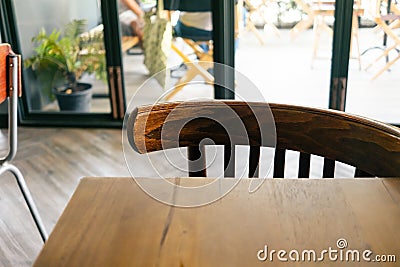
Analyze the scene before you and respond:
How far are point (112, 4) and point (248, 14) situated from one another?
911mm

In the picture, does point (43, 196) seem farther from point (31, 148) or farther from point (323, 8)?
point (323, 8)

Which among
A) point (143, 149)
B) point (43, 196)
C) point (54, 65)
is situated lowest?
point (43, 196)

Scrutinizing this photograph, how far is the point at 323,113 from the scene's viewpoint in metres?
1.14

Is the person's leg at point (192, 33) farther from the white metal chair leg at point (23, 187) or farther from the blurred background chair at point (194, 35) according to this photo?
the white metal chair leg at point (23, 187)

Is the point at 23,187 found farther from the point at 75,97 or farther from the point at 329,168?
the point at 75,97

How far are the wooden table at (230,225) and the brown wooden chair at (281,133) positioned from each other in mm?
123

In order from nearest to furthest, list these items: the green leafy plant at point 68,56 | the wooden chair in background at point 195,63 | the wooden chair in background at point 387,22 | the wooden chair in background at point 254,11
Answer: the wooden chair in background at point 387,22 < the wooden chair in background at point 254,11 < the wooden chair in background at point 195,63 < the green leafy plant at point 68,56

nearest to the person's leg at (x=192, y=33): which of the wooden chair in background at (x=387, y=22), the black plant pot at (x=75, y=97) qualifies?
the black plant pot at (x=75, y=97)

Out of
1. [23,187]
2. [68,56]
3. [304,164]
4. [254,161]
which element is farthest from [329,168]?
[68,56]

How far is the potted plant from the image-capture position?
353 centimetres

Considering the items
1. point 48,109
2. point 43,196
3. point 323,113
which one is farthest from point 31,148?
point 323,113

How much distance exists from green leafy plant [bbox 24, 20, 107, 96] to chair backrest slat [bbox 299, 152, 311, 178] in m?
2.56

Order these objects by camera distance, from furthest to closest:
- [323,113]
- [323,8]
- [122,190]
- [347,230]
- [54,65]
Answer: [54,65], [323,8], [323,113], [122,190], [347,230]

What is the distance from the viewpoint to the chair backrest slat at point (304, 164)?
1169 mm
